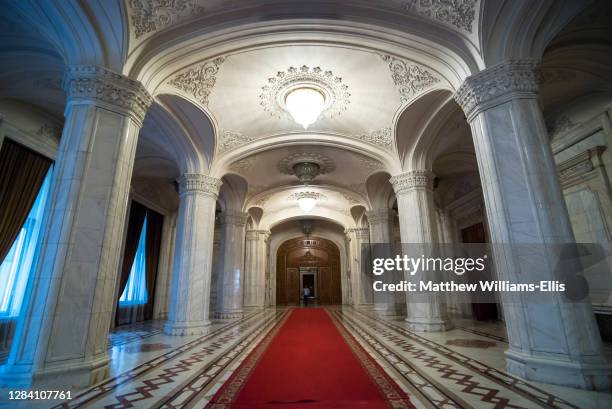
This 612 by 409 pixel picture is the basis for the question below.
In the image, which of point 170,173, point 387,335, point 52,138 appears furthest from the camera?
point 170,173

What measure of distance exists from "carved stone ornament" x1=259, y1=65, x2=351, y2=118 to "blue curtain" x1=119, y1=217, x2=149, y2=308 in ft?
19.6

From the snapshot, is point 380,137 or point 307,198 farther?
point 307,198

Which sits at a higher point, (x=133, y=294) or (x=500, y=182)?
(x=500, y=182)

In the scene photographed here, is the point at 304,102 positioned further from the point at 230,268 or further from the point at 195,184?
the point at 230,268

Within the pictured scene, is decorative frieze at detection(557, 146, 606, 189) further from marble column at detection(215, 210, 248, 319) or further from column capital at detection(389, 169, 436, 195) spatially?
marble column at detection(215, 210, 248, 319)

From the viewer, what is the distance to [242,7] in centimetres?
352

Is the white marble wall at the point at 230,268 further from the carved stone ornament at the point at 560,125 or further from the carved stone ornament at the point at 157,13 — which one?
the carved stone ornament at the point at 560,125

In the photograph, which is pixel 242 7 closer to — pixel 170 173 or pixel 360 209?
pixel 170 173

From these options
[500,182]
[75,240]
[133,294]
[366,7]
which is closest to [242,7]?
[366,7]

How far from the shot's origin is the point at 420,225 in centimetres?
584

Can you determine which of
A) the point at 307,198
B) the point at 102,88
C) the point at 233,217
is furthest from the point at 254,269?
the point at 102,88

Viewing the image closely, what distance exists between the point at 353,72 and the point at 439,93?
1.49m

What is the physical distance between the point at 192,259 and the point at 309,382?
3.89 metres

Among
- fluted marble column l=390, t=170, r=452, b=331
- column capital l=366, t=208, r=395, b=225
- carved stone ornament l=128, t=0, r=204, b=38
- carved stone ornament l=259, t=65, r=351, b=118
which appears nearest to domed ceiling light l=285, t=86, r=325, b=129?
carved stone ornament l=259, t=65, r=351, b=118
